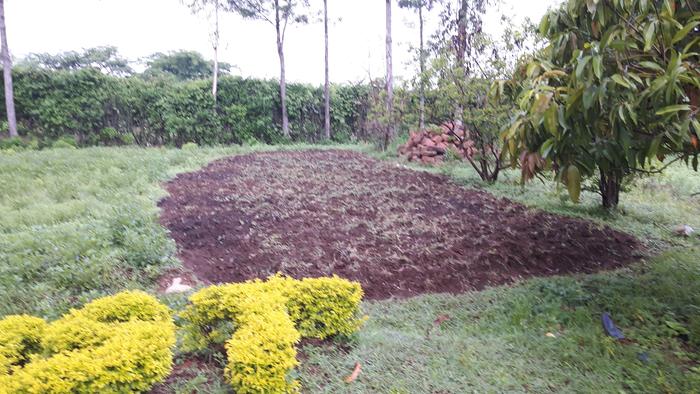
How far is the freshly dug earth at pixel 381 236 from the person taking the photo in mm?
4367

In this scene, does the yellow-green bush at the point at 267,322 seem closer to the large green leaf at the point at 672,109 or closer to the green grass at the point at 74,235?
the green grass at the point at 74,235

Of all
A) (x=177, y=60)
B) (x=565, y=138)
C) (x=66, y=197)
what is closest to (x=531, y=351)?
(x=565, y=138)

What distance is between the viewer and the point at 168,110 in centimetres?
1472

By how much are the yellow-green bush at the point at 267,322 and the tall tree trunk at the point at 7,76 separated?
43.5 ft

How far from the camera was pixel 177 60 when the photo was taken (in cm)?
2409

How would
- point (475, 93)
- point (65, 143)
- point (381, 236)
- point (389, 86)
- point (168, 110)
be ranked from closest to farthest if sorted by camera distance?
point (381, 236) → point (475, 93) → point (65, 143) → point (389, 86) → point (168, 110)

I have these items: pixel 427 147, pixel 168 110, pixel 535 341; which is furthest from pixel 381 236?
pixel 168 110

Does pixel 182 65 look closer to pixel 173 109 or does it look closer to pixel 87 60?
pixel 87 60

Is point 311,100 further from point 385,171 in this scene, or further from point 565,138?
point 565,138

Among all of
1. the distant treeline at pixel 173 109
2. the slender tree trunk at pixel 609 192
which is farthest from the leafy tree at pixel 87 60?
the slender tree trunk at pixel 609 192

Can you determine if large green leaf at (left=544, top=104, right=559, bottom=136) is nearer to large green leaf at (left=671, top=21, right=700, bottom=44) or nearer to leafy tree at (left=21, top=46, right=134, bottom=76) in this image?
large green leaf at (left=671, top=21, right=700, bottom=44)

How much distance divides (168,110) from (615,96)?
570 inches

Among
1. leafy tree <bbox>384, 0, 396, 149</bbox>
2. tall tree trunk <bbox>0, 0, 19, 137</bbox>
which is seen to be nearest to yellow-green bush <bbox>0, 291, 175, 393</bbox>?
leafy tree <bbox>384, 0, 396, 149</bbox>

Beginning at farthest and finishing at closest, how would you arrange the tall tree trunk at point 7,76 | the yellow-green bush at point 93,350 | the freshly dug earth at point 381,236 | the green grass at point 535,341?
1. the tall tree trunk at point 7,76
2. the freshly dug earth at point 381,236
3. the green grass at point 535,341
4. the yellow-green bush at point 93,350
